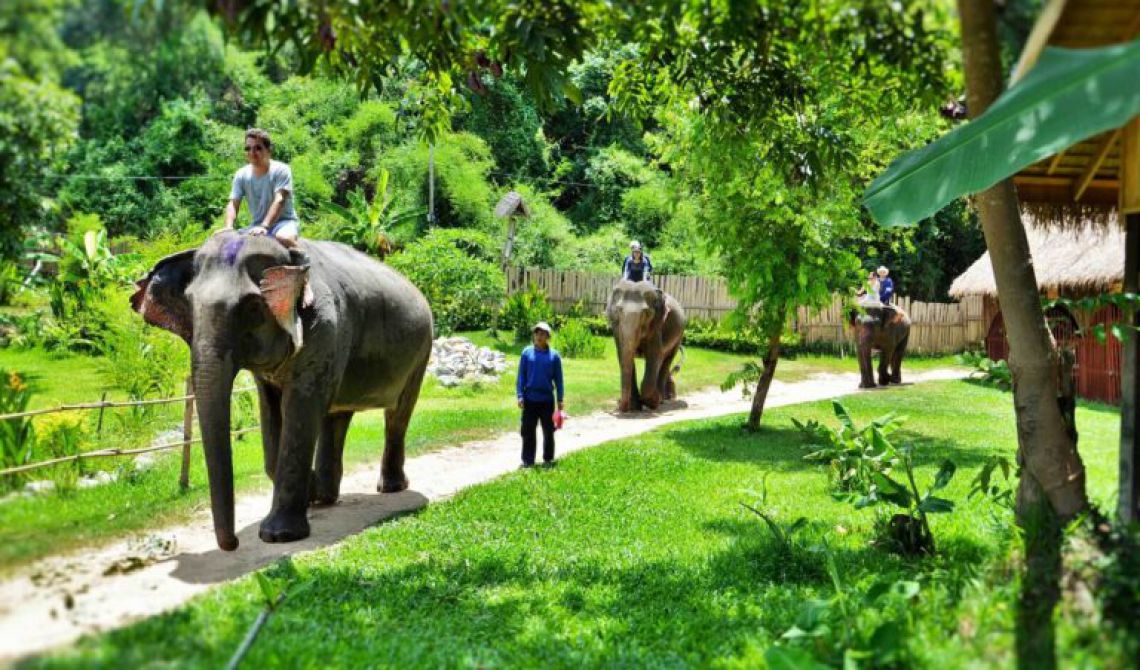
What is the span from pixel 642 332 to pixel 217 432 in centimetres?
995

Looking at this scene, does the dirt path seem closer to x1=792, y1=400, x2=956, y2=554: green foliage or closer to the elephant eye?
the elephant eye

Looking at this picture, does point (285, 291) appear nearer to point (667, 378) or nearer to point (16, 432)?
point (16, 432)

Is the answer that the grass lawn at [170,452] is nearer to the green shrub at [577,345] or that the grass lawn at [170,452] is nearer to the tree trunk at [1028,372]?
the green shrub at [577,345]

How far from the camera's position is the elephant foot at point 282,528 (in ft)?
21.4

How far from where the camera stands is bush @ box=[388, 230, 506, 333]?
22.0 meters

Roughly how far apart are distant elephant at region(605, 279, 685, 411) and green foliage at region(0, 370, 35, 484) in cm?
1012

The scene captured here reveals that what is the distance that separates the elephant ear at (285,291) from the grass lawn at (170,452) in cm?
142

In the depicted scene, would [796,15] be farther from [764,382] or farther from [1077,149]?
[764,382]

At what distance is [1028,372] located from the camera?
4.87m

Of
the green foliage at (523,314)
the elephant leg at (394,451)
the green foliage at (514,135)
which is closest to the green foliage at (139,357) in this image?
the elephant leg at (394,451)

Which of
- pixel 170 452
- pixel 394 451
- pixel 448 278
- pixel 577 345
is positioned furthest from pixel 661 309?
pixel 170 452

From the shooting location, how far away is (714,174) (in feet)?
36.3

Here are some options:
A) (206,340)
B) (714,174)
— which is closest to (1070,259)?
(714,174)

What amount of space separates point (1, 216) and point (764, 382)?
1090 centimetres
